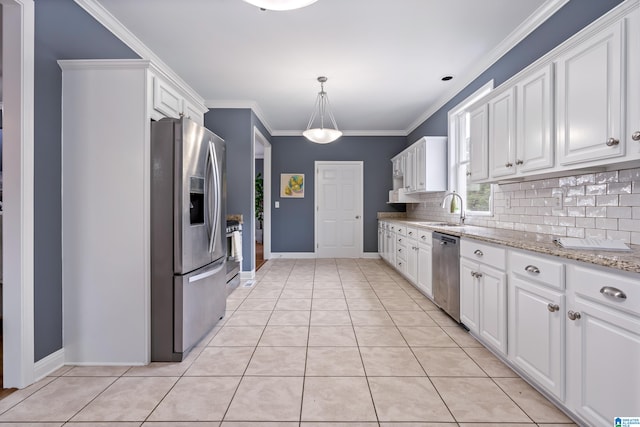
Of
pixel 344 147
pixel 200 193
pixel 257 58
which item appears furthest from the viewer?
pixel 344 147

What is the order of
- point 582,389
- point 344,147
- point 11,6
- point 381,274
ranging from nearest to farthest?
point 582,389, point 11,6, point 381,274, point 344,147

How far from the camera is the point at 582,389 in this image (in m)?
1.44

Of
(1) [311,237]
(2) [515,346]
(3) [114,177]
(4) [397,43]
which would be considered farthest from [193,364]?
(1) [311,237]

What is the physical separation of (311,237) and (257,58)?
3975mm

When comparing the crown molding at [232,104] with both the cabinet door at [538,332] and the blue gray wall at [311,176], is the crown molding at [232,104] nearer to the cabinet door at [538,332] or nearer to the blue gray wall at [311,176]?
the blue gray wall at [311,176]

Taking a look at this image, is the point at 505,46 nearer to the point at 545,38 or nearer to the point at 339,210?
the point at 545,38

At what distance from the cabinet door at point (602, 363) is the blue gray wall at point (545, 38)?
6.54 feet

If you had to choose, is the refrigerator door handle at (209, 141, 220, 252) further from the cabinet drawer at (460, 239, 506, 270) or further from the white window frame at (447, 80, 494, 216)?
the white window frame at (447, 80, 494, 216)

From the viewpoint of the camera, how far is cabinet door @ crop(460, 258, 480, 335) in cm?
243

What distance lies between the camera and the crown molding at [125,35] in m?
2.39

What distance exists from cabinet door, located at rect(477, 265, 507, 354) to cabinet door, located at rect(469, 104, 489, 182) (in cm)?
105

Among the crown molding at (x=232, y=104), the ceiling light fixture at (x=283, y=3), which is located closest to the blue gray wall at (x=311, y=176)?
the crown molding at (x=232, y=104)

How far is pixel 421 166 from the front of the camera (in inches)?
187

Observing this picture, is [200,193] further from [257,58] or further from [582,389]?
[582,389]
